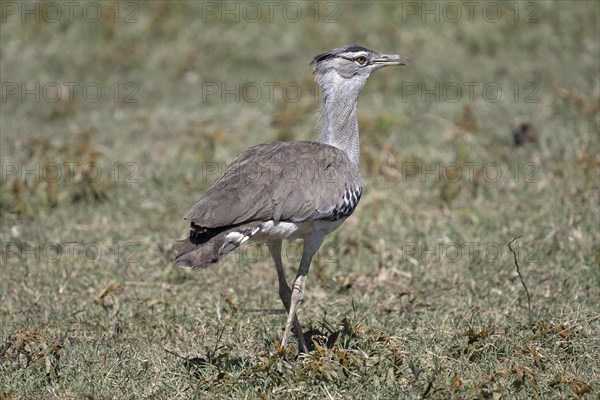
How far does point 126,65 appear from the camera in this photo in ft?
33.0

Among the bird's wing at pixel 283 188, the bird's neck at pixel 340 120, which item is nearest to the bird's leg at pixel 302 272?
the bird's wing at pixel 283 188

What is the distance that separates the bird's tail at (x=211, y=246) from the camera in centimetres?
402

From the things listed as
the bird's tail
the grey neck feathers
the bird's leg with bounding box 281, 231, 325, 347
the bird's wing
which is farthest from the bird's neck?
the bird's tail

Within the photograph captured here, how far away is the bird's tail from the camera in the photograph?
4.02m

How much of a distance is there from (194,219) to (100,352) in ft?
2.90

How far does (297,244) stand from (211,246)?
2241mm

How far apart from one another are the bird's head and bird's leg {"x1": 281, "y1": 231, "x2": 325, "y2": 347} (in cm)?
103

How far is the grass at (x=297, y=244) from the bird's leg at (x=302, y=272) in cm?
17

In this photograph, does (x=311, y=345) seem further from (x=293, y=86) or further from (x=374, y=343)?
(x=293, y=86)

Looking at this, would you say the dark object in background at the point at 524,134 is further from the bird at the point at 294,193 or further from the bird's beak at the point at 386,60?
the bird at the point at 294,193

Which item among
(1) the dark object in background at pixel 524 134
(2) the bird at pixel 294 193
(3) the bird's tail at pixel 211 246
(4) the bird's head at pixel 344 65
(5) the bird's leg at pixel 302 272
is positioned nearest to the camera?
(3) the bird's tail at pixel 211 246

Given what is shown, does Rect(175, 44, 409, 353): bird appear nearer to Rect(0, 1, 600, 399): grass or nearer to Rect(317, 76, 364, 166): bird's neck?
Rect(317, 76, 364, 166): bird's neck

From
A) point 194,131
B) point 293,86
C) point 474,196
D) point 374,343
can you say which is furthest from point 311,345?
point 293,86

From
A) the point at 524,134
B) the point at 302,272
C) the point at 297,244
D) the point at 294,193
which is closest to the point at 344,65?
the point at 294,193
